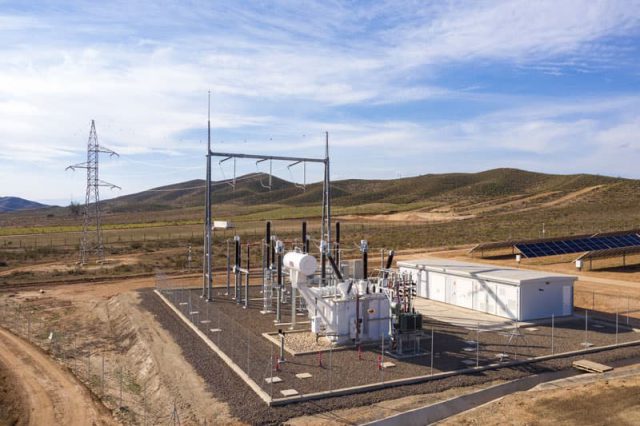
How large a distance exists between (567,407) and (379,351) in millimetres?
7407

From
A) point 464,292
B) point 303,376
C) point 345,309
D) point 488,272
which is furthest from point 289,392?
point 488,272

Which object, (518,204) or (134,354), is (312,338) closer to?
(134,354)

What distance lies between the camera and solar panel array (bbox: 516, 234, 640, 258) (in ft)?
137

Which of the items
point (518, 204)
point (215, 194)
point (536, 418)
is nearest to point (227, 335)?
point (536, 418)

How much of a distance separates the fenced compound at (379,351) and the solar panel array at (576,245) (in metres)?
12.7

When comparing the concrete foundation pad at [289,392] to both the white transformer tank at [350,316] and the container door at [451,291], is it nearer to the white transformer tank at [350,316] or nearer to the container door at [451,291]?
the white transformer tank at [350,316]

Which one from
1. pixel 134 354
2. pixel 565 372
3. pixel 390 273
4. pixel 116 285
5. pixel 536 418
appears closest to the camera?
pixel 536 418

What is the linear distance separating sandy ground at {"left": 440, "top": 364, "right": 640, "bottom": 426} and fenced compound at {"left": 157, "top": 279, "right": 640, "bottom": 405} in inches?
99.5

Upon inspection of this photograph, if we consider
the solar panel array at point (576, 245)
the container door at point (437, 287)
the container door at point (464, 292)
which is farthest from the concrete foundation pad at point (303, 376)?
the solar panel array at point (576, 245)

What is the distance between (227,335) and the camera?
2353cm

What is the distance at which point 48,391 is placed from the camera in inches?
717

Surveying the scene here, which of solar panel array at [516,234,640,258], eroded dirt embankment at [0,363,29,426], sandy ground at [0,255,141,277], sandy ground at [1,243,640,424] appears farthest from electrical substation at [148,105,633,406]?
sandy ground at [0,255,141,277]

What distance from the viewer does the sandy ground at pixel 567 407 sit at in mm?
15051

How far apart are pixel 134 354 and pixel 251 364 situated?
19.1 ft
